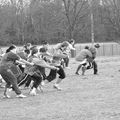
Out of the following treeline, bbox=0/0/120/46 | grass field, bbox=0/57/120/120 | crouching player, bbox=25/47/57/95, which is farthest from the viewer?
treeline, bbox=0/0/120/46

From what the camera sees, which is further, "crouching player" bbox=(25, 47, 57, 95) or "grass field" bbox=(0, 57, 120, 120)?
"crouching player" bbox=(25, 47, 57, 95)

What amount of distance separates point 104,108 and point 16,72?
159 inches

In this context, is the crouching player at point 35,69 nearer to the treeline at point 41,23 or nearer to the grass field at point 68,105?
the grass field at point 68,105

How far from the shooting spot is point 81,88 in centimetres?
1432

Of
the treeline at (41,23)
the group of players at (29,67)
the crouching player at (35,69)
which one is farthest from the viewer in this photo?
the treeline at (41,23)

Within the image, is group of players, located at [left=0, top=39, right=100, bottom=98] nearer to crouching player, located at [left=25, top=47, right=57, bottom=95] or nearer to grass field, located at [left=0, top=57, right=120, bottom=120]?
crouching player, located at [left=25, top=47, right=57, bottom=95]

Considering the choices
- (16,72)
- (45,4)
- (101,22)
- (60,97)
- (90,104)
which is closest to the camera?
(90,104)

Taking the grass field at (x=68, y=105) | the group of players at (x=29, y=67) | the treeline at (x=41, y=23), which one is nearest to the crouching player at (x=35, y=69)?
the group of players at (x=29, y=67)

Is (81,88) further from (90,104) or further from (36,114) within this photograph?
(36,114)

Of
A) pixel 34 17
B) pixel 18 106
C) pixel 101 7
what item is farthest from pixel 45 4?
pixel 18 106

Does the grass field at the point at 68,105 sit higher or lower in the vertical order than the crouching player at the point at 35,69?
lower

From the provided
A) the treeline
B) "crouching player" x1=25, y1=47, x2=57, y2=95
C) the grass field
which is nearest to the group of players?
"crouching player" x1=25, y1=47, x2=57, y2=95

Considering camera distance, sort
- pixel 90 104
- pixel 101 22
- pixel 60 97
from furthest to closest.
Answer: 1. pixel 101 22
2. pixel 60 97
3. pixel 90 104

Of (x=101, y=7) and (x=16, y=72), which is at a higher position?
(x=101, y=7)
